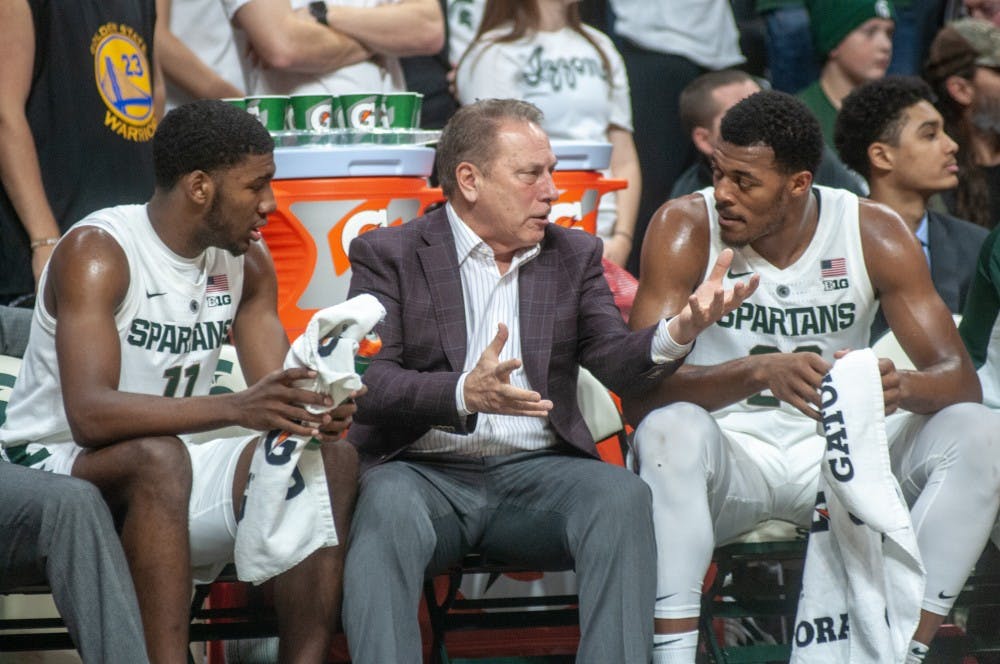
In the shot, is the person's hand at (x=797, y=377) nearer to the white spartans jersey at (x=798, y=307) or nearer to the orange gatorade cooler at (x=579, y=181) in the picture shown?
the white spartans jersey at (x=798, y=307)

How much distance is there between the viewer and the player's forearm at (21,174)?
13.1 ft

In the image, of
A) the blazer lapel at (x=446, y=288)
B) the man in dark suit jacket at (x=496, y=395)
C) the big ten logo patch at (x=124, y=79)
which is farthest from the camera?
the big ten logo patch at (x=124, y=79)

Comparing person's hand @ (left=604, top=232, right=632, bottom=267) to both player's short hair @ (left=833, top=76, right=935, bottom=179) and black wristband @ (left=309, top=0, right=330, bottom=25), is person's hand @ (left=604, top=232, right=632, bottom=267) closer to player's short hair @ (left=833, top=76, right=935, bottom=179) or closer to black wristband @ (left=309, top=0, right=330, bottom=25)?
player's short hair @ (left=833, top=76, right=935, bottom=179)

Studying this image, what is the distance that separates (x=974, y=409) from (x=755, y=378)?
55 cm

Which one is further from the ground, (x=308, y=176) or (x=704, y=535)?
(x=308, y=176)

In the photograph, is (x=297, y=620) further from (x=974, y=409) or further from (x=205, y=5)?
(x=205, y=5)

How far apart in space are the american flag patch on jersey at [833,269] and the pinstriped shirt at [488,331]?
2.53 feet

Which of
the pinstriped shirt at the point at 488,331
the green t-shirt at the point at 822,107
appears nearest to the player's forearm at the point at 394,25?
the pinstriped shirt at the point at 488,331

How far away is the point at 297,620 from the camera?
323 cm

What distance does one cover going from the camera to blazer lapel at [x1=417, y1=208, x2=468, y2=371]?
3566mm

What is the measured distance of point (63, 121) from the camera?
4.15 metres

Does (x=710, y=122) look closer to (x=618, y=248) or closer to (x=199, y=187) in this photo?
(x=618, y=248)

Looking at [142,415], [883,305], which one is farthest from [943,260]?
[142,415]

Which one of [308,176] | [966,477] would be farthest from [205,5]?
[966,477]
